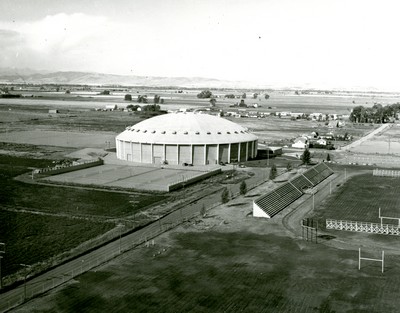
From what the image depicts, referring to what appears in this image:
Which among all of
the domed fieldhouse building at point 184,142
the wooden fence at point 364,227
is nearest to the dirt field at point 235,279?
the wooden fence at point 364,227

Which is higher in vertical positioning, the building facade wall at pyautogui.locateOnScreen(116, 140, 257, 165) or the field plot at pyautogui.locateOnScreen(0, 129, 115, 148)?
the building facade wall at pyautogui.locateOnScreen(116, 140, 257, 165)

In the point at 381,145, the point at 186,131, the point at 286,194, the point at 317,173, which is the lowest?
→ the point at 381,145

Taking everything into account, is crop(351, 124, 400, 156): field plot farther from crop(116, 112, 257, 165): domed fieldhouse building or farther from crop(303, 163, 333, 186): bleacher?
crop(116, 112, 257, 165): domed fieldhouse building

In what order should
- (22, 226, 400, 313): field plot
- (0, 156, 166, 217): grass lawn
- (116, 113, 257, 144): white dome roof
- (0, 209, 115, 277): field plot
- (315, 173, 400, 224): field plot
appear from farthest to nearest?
(116, 113, 257, 144): white dome roof < (0, 156, 166, 217): grass lawn < (315, 173, 400, 224): field plot < (0, 209, 115, 277): field plot < (22, 226, 400, 313): field plot

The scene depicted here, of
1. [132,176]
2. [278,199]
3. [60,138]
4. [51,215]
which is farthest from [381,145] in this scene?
[51,215]

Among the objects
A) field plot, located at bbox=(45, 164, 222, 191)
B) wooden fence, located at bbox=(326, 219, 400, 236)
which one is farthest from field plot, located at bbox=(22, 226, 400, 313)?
field plot, located at bbox=(45, 164, 222, 191)

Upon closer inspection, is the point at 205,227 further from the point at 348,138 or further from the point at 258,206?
the point at 348,138

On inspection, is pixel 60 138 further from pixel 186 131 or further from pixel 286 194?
pixel 286 194
